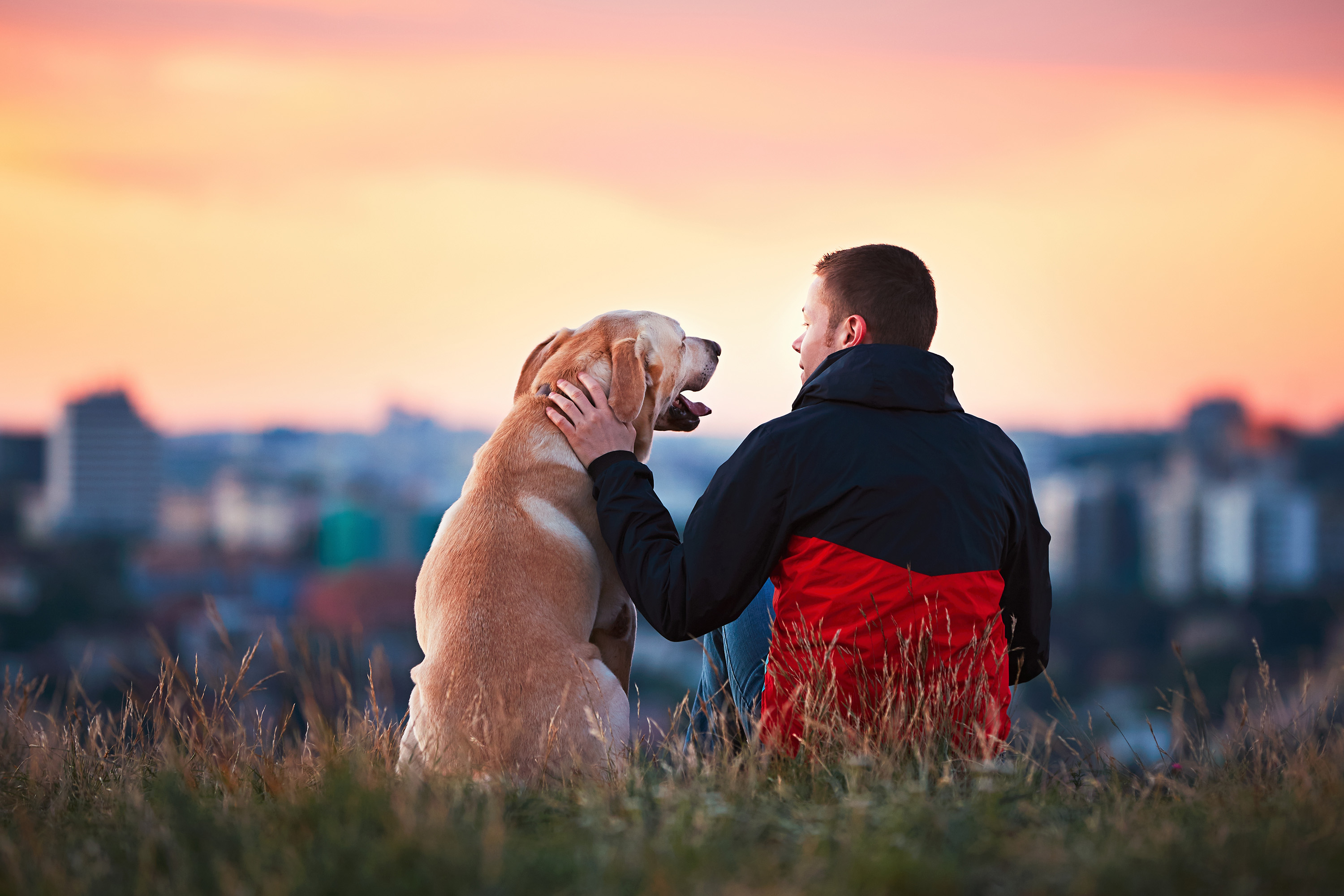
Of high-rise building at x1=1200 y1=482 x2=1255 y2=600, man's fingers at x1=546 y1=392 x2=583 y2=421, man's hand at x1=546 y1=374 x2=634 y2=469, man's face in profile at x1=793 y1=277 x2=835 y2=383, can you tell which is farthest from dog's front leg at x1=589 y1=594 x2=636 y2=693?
high-rise building at x1=1200 y1=482 x2=1255 y2=600

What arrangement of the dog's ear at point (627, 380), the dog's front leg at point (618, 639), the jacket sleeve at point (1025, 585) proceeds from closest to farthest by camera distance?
the jacket sleeve at point (1025, 585)
the dog's front leg at point (618, 639)
the dog's ear at point (627, 380)

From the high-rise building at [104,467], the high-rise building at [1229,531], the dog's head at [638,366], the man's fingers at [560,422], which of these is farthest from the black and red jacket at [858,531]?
the high-rise building at [104,467]

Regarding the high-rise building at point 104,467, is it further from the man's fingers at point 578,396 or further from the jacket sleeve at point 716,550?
the jacket sleeve at point 716,550

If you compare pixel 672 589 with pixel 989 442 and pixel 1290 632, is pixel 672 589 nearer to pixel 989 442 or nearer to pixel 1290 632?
pixel 989 442

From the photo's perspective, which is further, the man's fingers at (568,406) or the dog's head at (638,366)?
the dog's head at (638,366)

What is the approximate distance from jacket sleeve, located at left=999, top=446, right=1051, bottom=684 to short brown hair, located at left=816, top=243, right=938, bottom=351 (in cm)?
49

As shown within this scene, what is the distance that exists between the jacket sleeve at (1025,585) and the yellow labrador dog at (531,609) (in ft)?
4.13

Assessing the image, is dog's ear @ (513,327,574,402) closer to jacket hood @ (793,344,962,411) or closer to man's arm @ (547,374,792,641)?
man's arm @ (547,374,792,641)

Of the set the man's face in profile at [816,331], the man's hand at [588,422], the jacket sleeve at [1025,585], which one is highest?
the man's face in profile at [816,331]

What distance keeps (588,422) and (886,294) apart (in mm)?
1079

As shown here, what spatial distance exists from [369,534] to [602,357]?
13225 centimetres

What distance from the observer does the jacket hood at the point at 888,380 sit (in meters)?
3.16

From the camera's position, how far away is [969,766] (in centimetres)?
289

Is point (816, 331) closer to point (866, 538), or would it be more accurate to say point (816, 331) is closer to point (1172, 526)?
point (866, 538)
